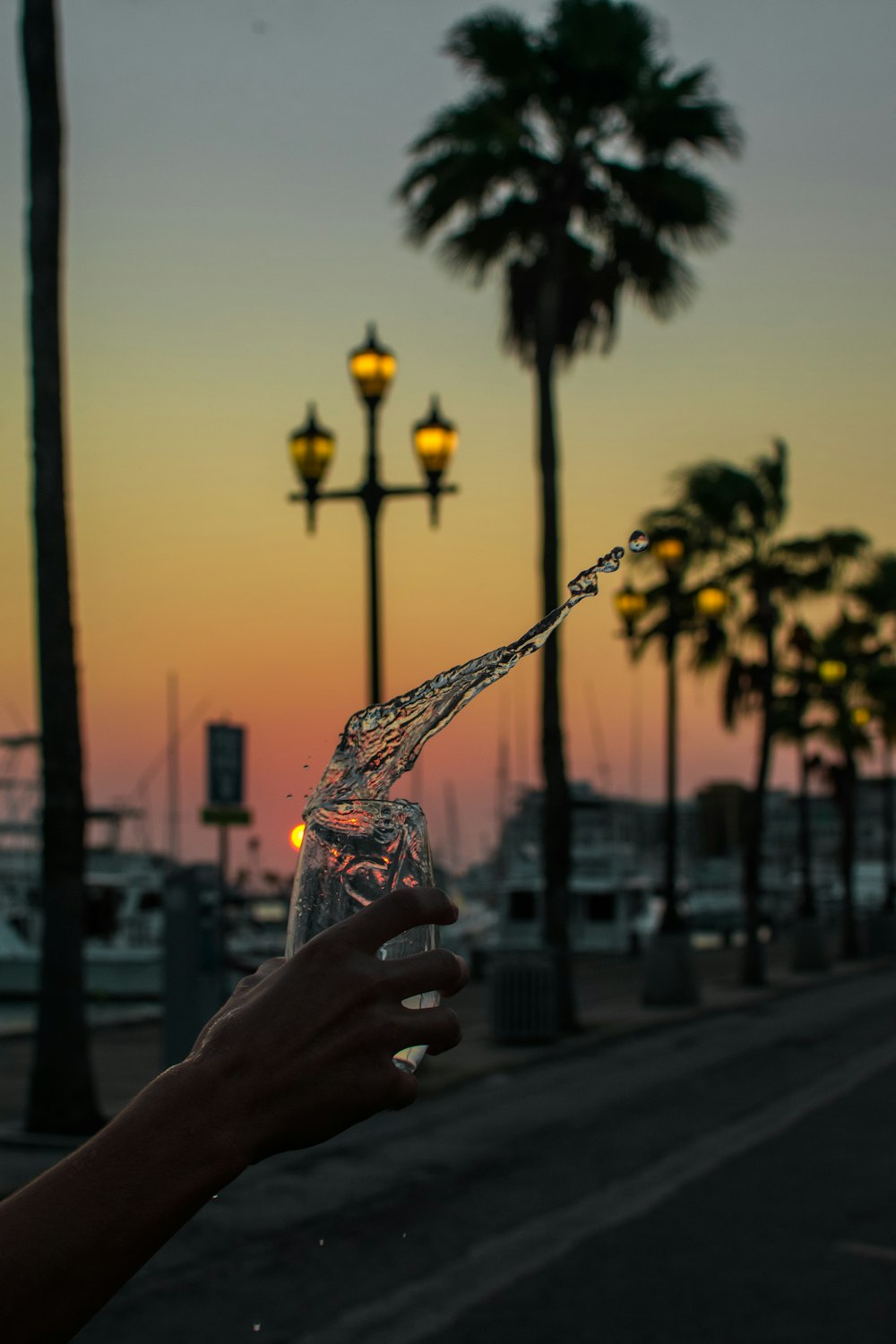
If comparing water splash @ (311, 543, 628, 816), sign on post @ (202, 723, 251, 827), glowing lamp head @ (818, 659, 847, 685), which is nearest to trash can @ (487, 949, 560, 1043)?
sign on post @ (202, 723, 251, 827)

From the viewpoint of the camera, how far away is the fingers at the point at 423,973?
1.53 meters

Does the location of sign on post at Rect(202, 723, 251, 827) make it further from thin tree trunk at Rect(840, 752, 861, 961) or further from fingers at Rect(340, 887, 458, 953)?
thin tree trunk at Rect(840, 752, 861, 961)

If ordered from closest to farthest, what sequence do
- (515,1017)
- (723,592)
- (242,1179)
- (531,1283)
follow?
(531,1283) < (242,1179) < (515,1017) < (723,592)

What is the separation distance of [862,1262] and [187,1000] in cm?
716

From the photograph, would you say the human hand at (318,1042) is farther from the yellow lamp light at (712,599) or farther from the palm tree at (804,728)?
the palm tree at (804,728)

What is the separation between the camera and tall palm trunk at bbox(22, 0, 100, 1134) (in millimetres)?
12164

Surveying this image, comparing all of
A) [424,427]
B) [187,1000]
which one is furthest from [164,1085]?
[424,427]

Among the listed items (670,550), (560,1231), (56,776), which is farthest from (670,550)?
(560,1231)

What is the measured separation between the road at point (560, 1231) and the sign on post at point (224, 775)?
298 cm

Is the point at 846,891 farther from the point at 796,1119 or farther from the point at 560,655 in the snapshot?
the point at 796,1119

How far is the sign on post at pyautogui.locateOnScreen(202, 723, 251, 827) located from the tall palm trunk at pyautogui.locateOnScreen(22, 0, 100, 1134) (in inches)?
70.2

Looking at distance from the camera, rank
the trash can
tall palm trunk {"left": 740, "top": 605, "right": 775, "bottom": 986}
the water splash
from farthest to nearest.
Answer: tall palm trunk {"left": 740, "top": 605, "right": 775, "bottom": 986}, the trash can, the water splash

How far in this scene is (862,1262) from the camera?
335 inches

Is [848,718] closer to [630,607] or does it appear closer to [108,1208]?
[630,607]
